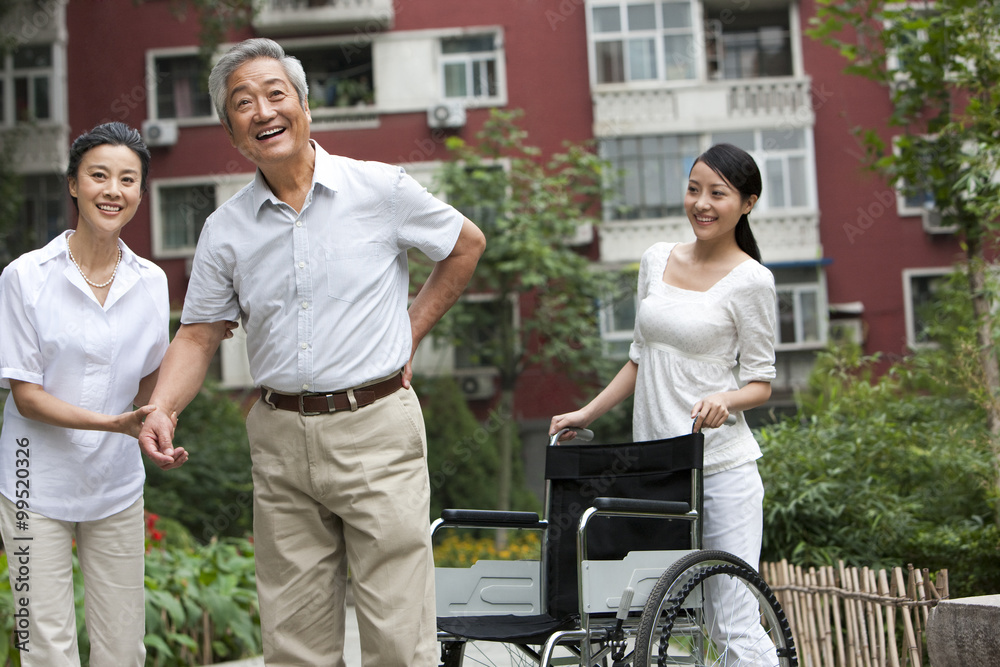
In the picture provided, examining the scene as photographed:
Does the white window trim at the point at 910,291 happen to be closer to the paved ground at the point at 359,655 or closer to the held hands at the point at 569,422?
the paved ground at the point at 359,655

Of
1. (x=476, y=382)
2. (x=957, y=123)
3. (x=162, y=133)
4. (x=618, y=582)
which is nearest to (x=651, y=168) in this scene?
(x=476, y=382)

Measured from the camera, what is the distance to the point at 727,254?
307cm

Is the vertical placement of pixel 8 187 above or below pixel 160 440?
above

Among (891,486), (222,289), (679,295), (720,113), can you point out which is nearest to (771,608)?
(679,295)

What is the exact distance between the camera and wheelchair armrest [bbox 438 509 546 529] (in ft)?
9.64

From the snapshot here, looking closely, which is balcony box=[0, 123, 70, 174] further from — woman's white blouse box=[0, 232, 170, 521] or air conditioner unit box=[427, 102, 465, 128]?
woman's white blouse box=[0, 232, 170, 521]

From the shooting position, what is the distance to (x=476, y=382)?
15953 millimetres

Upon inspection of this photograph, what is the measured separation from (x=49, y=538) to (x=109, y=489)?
19cm

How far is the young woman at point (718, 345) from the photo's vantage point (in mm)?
2941

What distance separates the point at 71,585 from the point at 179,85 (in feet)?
50.9

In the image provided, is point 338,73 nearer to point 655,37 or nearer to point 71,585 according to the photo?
point 655,37

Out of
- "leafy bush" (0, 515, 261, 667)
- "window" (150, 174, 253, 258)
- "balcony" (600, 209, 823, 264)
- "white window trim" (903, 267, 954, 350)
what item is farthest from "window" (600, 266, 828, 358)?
"leafy bush" (0, 515, 261, 667)

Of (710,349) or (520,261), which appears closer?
(710,349)

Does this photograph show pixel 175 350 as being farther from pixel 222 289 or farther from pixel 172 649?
pixel 172 649
